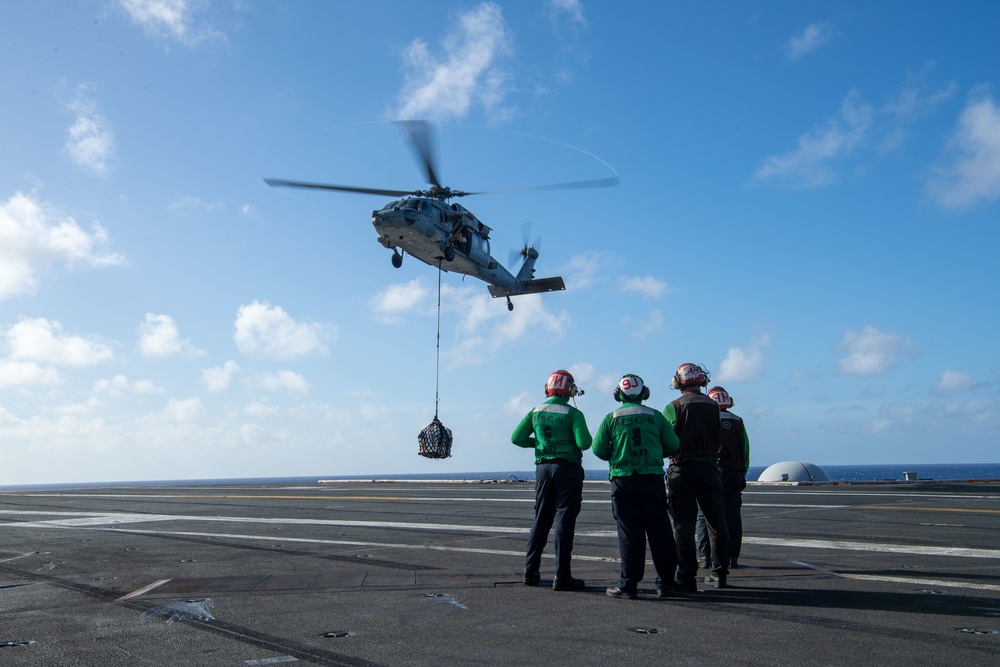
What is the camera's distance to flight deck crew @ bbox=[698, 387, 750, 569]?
8766 mm

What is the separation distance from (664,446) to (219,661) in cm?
454

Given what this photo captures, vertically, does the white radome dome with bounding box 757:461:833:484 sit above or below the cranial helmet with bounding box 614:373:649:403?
below

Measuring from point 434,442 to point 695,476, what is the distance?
18.9 meters

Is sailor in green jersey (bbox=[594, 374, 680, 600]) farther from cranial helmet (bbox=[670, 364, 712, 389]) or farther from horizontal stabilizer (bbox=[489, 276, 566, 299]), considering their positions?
horizontal stabilizer (bbox=[489, 276, 566, 299])

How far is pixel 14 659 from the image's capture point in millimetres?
4824

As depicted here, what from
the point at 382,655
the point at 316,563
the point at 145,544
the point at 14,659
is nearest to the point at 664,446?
the point at 382,655

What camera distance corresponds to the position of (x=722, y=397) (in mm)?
9672

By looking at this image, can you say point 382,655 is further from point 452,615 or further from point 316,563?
point 316,563

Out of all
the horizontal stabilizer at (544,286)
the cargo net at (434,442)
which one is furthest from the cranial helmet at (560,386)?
the horizontal stabilizer at (544,286)

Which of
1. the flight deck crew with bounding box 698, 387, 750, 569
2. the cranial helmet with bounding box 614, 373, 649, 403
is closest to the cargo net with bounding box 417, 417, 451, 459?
the flight deck crew with bounding box 698, 387, 750, 569

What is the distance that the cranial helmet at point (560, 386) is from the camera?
320 inches

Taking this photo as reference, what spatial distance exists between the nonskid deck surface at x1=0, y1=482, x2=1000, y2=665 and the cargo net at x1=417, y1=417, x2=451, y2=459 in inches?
494

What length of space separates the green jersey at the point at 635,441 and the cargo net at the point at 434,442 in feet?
62.1

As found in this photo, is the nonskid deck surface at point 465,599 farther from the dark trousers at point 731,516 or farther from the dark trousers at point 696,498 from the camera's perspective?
the dark trousers at point 696,498
